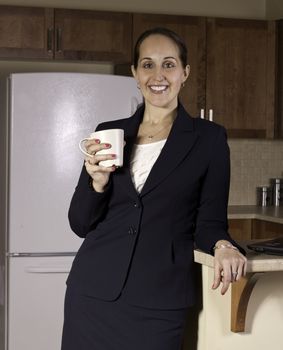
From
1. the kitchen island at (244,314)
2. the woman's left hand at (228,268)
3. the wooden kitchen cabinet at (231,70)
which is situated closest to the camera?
the woman's left hand at (228,268)

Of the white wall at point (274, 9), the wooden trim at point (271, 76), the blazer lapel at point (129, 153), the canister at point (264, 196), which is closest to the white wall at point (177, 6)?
the white wall at point (274, 9)

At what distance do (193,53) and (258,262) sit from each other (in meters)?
2.89

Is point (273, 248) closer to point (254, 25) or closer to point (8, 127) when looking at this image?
point (8, 127)

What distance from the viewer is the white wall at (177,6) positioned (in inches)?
170

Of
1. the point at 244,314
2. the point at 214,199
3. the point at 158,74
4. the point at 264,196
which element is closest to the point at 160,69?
the point at 158,74

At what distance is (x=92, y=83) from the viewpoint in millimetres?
3455

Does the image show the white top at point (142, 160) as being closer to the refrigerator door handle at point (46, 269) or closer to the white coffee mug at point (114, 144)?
the white coffee mug at point (114, 144)

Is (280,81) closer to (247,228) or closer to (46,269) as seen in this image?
(247,228)

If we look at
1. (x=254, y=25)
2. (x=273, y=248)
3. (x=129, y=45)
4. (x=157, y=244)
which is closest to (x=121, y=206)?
(x=157, y=244)

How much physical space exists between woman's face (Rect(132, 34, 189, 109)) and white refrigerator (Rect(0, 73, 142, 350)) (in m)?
1.80

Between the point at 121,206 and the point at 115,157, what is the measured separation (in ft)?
0.48

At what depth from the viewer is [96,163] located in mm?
1535

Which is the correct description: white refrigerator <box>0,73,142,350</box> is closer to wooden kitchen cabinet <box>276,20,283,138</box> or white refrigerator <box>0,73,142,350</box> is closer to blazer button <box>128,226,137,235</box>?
wooden kitchen cabinet <box>276,20,283,138</box>

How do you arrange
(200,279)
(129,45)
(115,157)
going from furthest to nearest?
(129,45) → (200,279) → (115,157)
